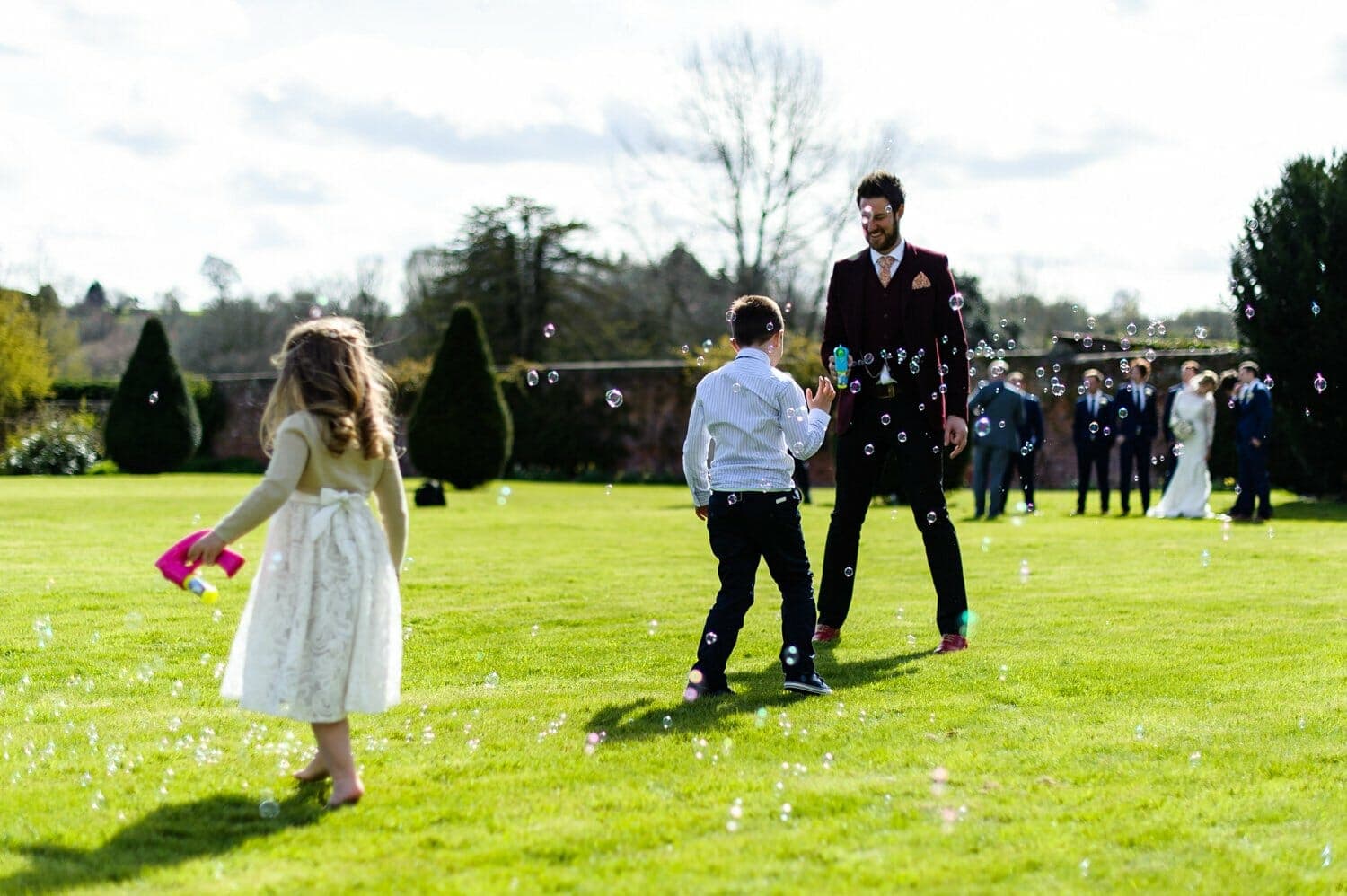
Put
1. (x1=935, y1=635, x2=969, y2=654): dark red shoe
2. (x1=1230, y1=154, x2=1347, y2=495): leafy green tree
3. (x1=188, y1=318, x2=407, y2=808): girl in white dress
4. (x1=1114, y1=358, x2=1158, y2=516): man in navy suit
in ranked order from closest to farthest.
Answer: (x1=188, y1=318, x2=407, y2=808): girl in white dress, (x1=935, y1=635, x2=969, y2=654): dark red shoe, (x1=1114, y1=358, x2=1158, y2=516): man in navy suit, (x1=1230, y1=154, x2=1347, y2=495): leafy green tree

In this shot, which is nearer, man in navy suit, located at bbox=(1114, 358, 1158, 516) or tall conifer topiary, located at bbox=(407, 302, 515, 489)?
man in navy suit, located at bbox=(1114, 358, 1158, 516)

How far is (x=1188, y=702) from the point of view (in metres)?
4.98

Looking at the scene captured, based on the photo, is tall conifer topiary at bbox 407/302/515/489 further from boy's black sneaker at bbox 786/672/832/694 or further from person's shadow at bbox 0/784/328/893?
person's shadow at bbox 0/784/328/893

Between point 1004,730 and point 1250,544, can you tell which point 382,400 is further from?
point 1250,544

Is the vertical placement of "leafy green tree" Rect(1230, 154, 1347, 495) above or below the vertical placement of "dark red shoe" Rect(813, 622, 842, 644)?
above

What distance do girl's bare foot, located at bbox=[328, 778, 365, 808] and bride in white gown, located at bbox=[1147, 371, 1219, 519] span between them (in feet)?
49.0

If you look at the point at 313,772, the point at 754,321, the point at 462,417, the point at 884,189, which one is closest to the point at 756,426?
the point at 754,321

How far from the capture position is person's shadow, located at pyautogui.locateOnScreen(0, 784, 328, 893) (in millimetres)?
3084

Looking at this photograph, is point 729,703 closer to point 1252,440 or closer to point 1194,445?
point 1252,440

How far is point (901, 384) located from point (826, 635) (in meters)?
1.33

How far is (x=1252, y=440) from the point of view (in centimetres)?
1520

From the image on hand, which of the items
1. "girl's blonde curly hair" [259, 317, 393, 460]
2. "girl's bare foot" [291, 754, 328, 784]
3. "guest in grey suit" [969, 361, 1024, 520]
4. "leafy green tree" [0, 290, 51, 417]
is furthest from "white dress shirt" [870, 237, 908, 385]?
"leafy green tree" [0, 290, 51, 417]

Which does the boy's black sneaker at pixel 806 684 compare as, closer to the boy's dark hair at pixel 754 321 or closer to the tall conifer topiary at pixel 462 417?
the boy's dark hair at pixel 754 321

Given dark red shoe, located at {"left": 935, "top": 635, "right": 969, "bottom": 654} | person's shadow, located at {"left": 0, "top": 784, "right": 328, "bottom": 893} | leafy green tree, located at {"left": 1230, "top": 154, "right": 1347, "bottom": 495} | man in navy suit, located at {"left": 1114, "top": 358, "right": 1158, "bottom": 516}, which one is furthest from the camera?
leafy green tree, located at {"left": 1230, "top": 154, "right": 1347, "bottom": 495}
